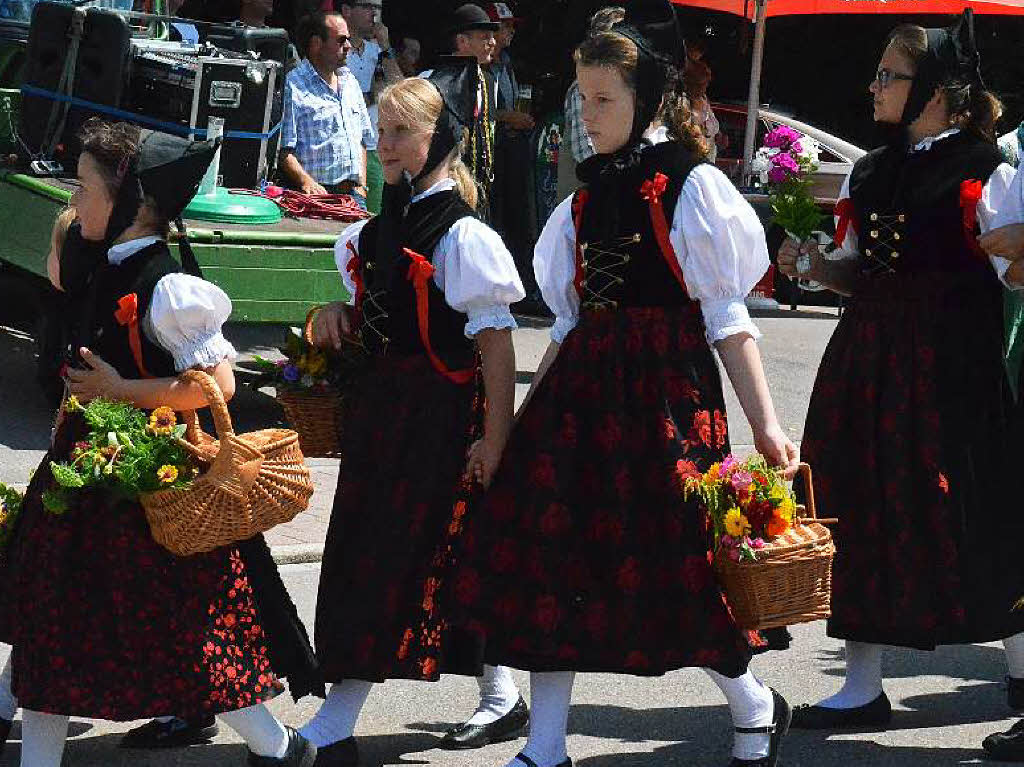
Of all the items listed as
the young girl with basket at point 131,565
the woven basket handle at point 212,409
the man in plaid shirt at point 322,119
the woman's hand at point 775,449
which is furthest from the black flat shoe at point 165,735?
the man in plaid shirt at point 322,119

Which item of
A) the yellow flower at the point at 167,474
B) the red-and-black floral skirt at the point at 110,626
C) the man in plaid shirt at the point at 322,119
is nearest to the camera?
the yellow flower at the point at 167,474

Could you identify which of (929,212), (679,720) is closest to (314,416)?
(679,720)

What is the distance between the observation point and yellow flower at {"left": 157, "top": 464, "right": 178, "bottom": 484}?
13.0ft

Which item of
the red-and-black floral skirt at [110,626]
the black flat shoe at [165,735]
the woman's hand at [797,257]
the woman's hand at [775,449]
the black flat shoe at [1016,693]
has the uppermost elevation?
the woman's hand at [797,257]

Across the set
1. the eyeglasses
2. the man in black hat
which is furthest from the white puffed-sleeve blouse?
the man in black hat

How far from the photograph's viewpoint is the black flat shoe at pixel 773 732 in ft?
14.3

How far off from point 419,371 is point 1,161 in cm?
501

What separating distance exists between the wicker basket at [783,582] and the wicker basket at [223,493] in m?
1.01

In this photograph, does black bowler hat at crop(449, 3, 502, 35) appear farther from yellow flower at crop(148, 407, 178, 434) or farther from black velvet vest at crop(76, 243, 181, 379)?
yellow flower at crop(148, 407, 178, 434)

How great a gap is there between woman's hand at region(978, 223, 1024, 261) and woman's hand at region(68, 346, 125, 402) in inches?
86.0

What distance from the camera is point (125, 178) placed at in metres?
4.34

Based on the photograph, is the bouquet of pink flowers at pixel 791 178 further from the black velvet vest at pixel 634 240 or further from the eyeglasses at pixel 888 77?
the black velvet vest at pixel 634 240

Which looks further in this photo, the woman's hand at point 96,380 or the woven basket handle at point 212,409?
the woman's hand at point 96,380

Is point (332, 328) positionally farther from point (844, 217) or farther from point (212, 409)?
point (844, 217)
